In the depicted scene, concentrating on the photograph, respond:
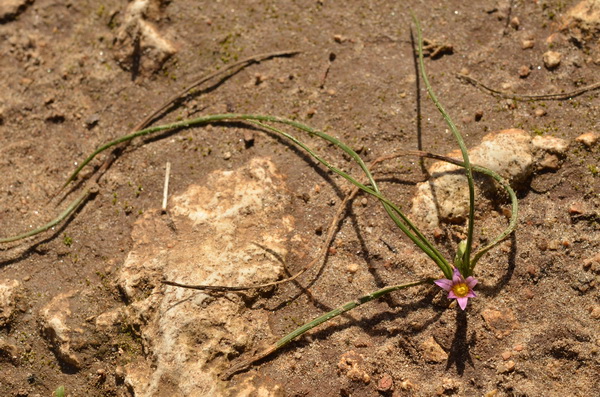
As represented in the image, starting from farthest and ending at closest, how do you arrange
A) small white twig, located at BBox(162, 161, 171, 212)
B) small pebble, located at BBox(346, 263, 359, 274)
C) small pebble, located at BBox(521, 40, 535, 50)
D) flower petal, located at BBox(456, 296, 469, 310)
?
small pebble, located at BBox(521, 40, 535, 50)
small white twig, located at BBox(162, 161, 171, 212)
small pebble, located at BBox(346, 263, 359, 274)
flower petal, located at BBox(456, 296, 469, 310)

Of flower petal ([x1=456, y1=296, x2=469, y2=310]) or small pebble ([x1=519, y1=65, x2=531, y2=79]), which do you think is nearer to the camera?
flower petal ([x1=456, y1=296, x2=469, y2=310])

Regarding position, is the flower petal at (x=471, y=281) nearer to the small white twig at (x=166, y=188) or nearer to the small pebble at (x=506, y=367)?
the small pebble at (x=506, y=367)

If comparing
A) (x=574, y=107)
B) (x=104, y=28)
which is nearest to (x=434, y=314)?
(x=574, y=107)

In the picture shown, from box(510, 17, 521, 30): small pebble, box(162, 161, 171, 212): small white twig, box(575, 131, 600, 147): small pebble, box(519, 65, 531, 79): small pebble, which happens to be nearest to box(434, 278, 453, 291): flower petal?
box(575, 131, 600, 147): small pebble

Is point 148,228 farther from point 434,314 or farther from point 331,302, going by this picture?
point 434,314

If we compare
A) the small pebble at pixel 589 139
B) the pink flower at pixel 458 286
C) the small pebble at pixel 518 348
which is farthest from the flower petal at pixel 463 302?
the small pebble at pixel 589 139

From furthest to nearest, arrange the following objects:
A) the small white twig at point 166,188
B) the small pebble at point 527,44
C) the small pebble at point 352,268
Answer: the small pebble at point 527,44, the small white twig at point 166,188, the small pebble at point 352,268

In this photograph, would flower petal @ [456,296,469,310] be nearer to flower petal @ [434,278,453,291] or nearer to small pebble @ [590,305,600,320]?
flower petal @ [434,278,453,291]
